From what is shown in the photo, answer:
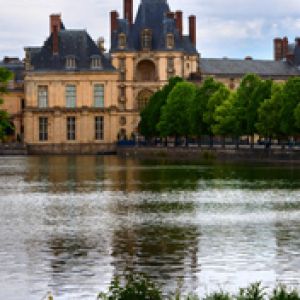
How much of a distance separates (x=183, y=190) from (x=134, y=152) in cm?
8193

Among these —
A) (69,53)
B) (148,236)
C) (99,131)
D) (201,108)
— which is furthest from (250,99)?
(148,236)

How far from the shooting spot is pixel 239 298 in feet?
63.7

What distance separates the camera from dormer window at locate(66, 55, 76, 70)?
15855 centimetres

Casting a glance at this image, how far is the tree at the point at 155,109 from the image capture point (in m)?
150

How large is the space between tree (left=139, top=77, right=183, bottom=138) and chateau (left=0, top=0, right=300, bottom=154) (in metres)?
5.49

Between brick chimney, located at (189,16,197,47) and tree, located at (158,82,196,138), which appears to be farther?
brick chimney, located at (189,16,197,47)

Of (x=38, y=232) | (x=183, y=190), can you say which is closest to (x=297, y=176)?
(x=183, y=190)

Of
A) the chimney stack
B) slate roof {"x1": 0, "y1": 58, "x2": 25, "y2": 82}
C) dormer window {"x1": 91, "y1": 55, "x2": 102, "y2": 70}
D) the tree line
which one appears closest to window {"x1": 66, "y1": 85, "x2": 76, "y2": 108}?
dormer window {"x1": 91, "y1": 55, "x2": 102, "y2": 70}

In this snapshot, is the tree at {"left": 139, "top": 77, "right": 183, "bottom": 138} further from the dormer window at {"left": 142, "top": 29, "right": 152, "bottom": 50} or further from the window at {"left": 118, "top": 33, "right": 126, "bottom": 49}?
the window at {"left": 118, "top": 33, "right": 126, "bottom": 49}

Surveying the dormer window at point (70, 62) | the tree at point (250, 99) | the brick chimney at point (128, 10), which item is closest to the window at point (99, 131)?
the dormer window at point (70, 62)

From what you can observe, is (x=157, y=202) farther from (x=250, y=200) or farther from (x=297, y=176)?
(x=297, y=176)

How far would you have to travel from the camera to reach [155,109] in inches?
5910

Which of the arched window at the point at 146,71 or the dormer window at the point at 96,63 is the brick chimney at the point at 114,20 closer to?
the arched window at the point at 146,71

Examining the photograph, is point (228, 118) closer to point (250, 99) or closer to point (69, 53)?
point (250, 99)
